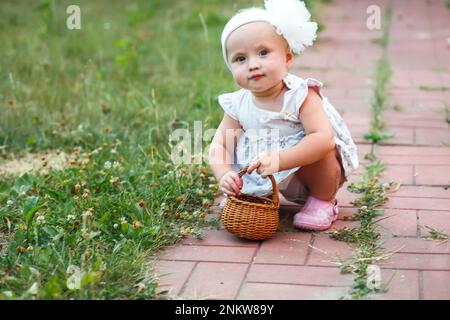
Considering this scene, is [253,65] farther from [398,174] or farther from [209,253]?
[398,174]

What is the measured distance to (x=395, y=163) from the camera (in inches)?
155

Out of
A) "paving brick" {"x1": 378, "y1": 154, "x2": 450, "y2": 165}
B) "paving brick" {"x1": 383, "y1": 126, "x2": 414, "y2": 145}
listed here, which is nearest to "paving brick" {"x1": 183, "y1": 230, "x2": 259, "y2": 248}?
"paving brick" {"x1": 378, "y1": 154, "x2": 450, "y2": 165}

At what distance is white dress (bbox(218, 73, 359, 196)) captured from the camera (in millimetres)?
3129

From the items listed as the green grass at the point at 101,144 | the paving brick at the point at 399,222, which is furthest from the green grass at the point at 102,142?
the paving brick at the point at 399,222

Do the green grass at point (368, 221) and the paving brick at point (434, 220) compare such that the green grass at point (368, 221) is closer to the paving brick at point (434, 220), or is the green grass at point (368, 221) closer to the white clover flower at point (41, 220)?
the paving brick at point (434, 220)

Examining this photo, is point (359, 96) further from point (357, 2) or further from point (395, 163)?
point (357, 2)

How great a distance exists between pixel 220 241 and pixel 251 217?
192 millimetres

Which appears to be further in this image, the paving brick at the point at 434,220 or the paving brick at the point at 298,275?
the paving brick at the point at 434,220

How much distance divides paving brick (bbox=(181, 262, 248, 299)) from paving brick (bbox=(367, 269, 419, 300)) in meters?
0.45

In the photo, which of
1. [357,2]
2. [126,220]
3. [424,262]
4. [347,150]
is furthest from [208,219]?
[357,2]

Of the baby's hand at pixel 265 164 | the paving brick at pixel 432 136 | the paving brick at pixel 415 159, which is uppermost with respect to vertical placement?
the baby's hand at pixel 265 164

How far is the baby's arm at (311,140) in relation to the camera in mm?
3020

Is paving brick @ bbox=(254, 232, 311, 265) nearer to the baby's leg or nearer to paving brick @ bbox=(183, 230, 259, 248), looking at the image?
paving brick @ bbox=(183, 230, 259, 248)

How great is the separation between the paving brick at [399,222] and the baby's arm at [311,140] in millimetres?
394
